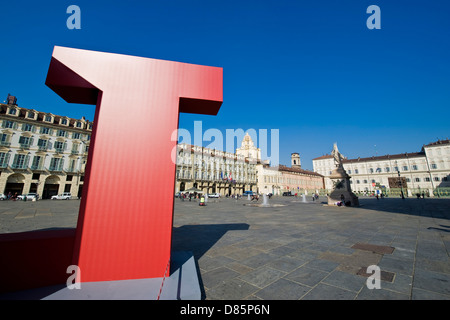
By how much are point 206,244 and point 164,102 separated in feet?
13.0

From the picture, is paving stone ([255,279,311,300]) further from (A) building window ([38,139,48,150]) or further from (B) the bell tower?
(B) the bell tower

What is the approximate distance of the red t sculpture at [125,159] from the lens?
9.33 feet

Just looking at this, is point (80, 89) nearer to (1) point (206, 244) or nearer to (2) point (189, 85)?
(2) point (189, 85)

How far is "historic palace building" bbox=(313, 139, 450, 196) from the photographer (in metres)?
53.0

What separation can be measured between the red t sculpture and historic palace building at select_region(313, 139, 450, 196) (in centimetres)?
6145

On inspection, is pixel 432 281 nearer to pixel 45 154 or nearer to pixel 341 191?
pixel 341 191

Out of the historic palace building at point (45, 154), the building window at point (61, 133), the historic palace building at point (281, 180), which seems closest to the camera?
the historic palace building at point (45, 154)

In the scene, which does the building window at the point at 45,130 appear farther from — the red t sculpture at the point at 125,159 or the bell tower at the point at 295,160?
the bell tower at the point at 295,160

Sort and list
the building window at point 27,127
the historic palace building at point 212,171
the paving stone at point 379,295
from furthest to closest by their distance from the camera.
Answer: the historic palace building at point 212,171 → the building window at point 27,127 → the paving stone at point 379,295

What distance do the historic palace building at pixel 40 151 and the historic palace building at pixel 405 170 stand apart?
69.0 m

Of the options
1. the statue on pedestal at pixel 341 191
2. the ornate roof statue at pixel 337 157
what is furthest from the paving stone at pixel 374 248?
the ornate roof statue at pixel 337 157

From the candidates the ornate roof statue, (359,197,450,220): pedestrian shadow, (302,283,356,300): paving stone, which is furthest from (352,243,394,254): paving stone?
the ornate roof statue

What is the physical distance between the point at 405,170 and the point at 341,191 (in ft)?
209

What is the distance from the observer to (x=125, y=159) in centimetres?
303
